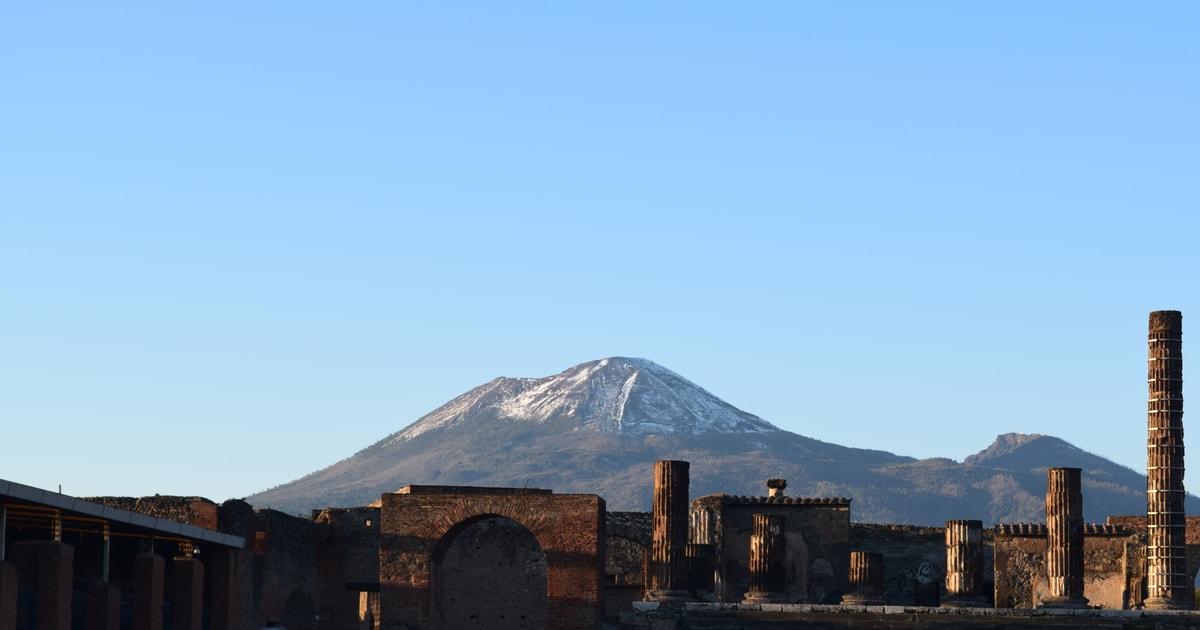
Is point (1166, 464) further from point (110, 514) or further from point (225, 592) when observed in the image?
point (110, 514)

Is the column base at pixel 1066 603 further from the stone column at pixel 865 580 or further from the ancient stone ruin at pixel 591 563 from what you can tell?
the stone column at pixel 865 580

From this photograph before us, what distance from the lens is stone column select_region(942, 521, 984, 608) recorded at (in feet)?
140

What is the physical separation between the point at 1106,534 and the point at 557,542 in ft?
56.1

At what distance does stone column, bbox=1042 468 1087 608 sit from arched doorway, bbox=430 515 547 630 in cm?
1288

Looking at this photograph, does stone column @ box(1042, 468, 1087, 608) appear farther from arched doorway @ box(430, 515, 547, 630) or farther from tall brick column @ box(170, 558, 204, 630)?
tall brick column @ box(170, 558, 204, 630)

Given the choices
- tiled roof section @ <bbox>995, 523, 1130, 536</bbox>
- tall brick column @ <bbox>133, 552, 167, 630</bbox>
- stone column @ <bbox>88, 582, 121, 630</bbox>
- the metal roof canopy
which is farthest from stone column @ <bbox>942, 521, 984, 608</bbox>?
stone column @ <bbox>88, 582, 121, 630</bbox>

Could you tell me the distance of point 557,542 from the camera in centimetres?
3919

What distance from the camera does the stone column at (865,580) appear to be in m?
43.3

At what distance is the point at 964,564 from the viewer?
141 feet

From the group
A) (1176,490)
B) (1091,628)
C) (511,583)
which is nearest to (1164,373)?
(1176,490)

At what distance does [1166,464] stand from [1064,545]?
104 inches

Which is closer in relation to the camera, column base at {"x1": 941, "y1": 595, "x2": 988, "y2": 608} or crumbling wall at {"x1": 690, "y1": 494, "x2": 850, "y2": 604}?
column base at {"x1": 941, "y1": 595, "x2": 988, "y2": 608}

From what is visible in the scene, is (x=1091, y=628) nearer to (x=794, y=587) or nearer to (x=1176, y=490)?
(x=1176, y=490)

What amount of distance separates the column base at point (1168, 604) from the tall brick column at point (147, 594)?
19.6 metres
